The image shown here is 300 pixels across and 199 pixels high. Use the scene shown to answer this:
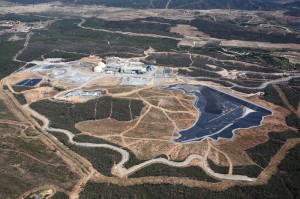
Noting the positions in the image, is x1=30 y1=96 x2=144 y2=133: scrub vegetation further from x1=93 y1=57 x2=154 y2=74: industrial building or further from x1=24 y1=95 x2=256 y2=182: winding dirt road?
x1=93 y1=57 x2=154 y2=74: industrial building

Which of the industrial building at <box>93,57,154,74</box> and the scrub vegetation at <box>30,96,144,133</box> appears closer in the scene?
the scrub vegetation at <box>30,96,144,133</box>

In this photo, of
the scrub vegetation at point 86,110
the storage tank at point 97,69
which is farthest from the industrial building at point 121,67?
the scrub vegetation at point 86,110

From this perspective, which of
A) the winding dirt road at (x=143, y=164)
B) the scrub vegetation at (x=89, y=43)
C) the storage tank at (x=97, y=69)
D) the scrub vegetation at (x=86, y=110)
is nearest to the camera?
the winding dirt road at (x=143, y=164)

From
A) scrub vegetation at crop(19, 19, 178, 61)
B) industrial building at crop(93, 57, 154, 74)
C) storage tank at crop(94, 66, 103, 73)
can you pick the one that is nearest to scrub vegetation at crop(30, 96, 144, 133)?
industrial building at crop(93, 57, 154, 74)

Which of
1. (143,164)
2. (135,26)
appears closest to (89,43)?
(135,26)

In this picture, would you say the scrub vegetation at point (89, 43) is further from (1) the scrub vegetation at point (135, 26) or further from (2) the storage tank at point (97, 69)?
(2) the storage tank at point (97, 69)

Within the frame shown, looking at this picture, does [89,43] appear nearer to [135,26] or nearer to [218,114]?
[135,26]

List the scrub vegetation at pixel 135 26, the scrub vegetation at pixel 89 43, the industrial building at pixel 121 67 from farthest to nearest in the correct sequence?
the scrub vegetation at pixel 135 26, the scrub vegetation at pixel 89 43, the industrial building at pixel 121 67

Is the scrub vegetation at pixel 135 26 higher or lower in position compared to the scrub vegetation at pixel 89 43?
higher

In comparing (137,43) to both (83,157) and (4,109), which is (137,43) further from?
(83,157)

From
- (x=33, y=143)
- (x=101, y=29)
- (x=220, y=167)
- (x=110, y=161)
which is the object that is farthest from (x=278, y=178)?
(x=101, y=29)
